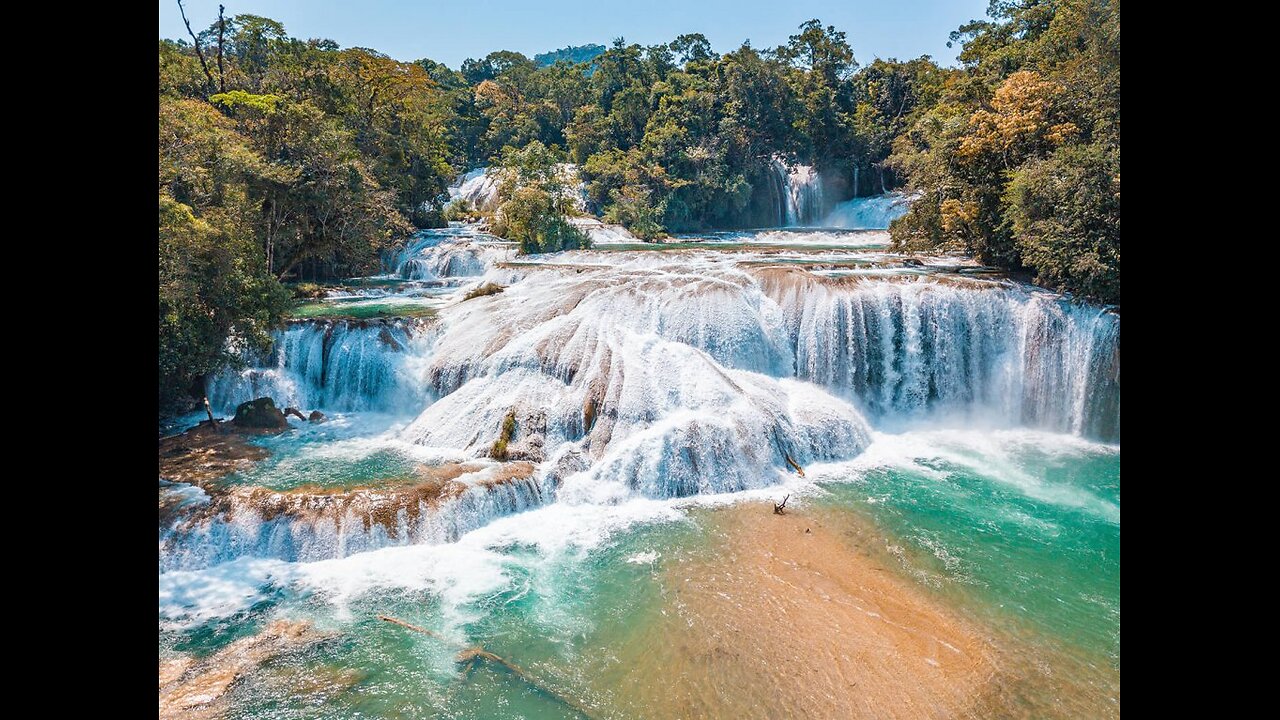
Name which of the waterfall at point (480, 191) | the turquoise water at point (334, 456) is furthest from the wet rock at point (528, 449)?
the waterfall at point (480, 191)

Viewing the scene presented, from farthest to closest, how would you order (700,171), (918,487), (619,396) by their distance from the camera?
(700,171) → (619,396) → (918,487)

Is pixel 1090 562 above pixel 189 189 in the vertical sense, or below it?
below

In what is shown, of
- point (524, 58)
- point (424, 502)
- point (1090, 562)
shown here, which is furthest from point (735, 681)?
point (524, 58)

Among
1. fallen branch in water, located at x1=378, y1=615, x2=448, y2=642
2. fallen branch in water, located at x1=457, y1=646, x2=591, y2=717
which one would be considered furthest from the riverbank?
fallen branch in water, located at x1=378, y1=615, x2=448, y2=642

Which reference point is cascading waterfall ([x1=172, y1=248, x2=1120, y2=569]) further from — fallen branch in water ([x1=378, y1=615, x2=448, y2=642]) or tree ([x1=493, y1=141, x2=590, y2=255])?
tree ([x1=493, y1=141, x2=590, y2=255])
